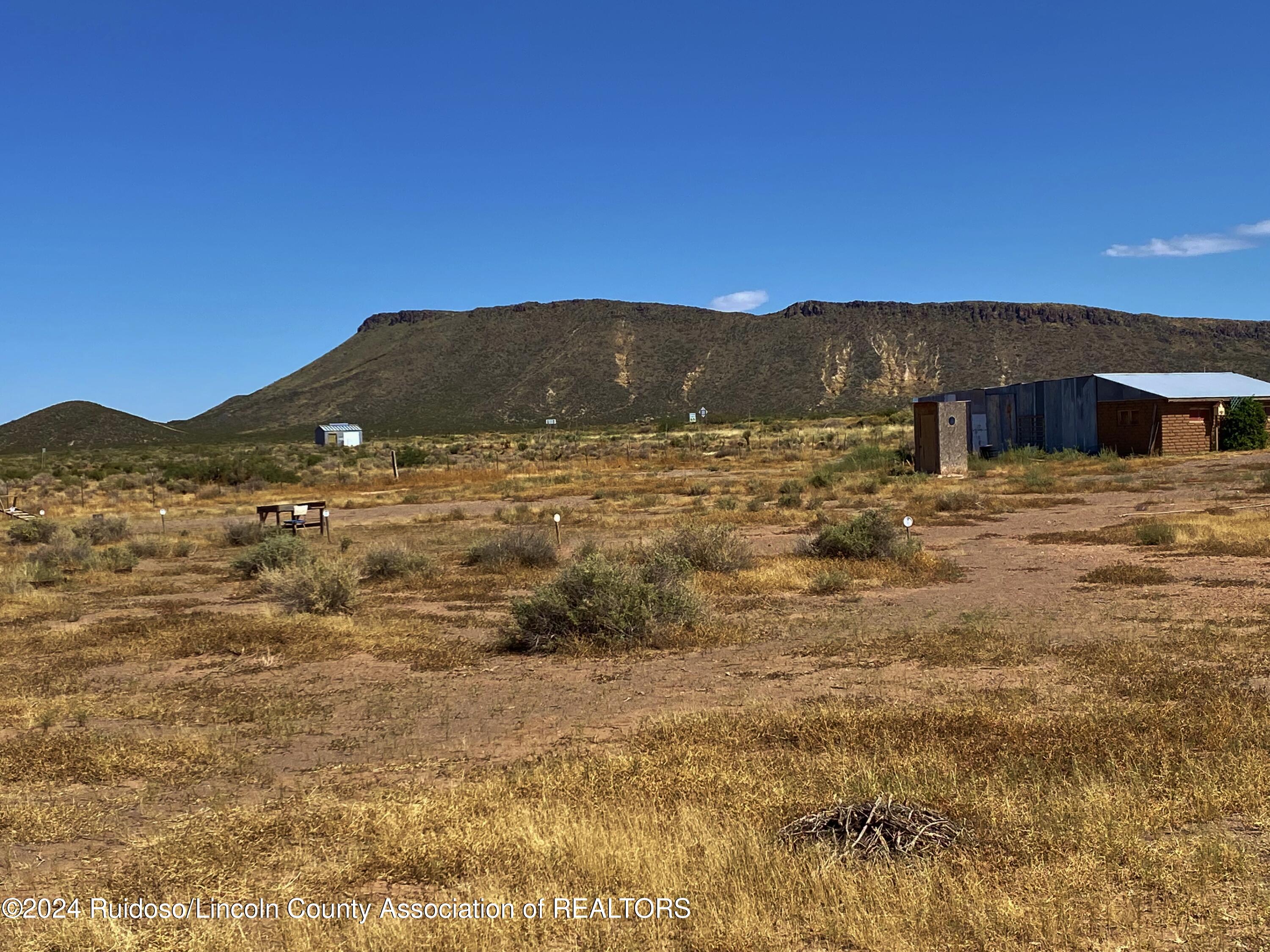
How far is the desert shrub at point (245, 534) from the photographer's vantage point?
22250mm

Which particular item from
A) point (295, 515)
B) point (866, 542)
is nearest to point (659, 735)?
point (866, 542)

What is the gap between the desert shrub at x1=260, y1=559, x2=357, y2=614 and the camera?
42.7ft

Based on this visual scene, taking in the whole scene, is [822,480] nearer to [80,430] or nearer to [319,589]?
[319,589]

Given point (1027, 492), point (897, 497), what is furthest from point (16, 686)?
point (1027, 492)

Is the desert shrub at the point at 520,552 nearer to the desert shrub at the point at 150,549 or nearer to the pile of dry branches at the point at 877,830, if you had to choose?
the desert shrub at the point at 150,549

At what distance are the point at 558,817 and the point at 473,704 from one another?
3.33m

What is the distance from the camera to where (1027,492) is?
27.7 metres

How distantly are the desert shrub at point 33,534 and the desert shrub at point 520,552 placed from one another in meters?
12.3

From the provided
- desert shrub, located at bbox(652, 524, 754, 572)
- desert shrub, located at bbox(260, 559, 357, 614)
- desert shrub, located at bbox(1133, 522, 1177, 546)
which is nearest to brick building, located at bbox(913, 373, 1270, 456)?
desert shrub, located at bbox(1133, 522, 1177, 546)

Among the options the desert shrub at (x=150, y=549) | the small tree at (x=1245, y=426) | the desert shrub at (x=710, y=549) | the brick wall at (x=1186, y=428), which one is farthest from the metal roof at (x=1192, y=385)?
the desert shrub at (x=150, y=549)

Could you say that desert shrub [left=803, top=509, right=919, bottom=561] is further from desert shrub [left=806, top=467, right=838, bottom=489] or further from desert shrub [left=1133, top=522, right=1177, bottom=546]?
desert shrub [left=806, top=467, right=838, bottom=489]

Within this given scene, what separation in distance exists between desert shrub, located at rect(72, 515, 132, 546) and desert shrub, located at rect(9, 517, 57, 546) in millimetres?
625

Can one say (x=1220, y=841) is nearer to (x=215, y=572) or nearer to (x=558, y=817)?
(x=558, y=817)

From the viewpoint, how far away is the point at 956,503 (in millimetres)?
24531
